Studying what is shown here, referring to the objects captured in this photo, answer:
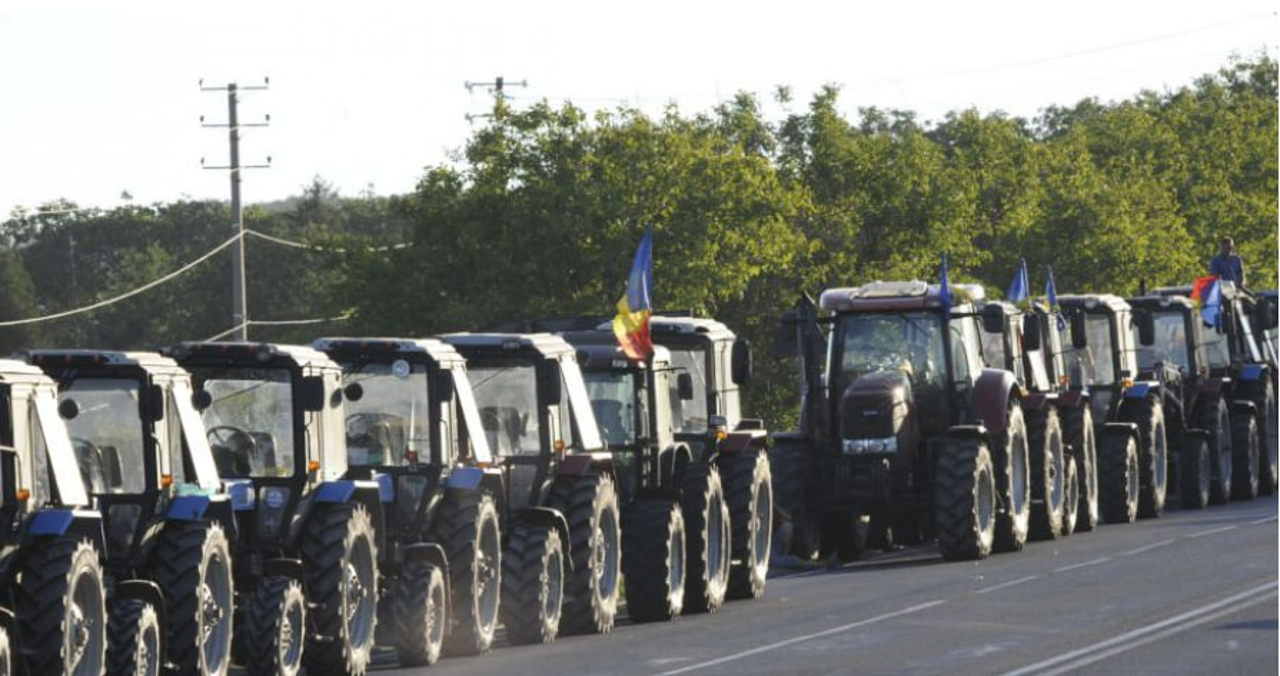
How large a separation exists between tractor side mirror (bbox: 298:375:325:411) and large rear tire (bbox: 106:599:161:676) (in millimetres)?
3142

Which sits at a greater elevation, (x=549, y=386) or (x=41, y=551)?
(x=549, y=386)

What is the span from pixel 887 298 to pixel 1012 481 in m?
2.83

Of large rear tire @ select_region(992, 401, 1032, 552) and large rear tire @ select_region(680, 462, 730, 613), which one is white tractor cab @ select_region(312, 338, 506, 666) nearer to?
large rear tire @ select_region(680, 462, 730, 613)

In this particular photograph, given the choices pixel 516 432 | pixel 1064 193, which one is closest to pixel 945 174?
pixel 1064 193

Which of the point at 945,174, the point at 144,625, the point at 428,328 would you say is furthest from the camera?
the point at 945,174

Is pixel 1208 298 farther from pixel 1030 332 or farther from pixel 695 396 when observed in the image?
pixel 695 396

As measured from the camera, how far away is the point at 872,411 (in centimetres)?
2981

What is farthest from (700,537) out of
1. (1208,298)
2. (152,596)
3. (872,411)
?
(1208,298)

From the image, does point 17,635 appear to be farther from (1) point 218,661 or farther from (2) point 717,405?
(2) point 717,405

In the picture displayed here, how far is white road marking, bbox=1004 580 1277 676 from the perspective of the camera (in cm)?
1903

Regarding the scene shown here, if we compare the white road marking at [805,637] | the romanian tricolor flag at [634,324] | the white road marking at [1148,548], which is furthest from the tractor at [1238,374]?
the white road marking at [805,637]

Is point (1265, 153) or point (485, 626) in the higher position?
point (1265, 153)

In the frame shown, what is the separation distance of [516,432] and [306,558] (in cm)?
431

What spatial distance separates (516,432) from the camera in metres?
23.1
